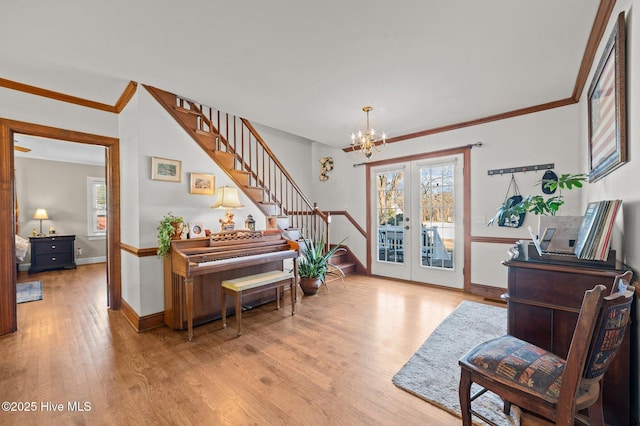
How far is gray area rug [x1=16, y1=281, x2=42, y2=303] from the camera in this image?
380cm

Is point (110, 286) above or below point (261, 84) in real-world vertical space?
below

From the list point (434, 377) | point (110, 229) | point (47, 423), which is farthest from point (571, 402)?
point (110, 229)

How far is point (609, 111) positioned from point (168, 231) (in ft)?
12.3

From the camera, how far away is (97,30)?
6.60 ft

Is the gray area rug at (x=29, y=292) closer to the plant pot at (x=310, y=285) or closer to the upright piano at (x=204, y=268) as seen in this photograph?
the upright piano at (x=204, y=268)

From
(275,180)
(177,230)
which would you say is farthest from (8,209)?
(275,180)

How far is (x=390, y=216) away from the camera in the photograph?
4984mm

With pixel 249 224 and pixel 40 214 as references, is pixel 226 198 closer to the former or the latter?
pixel 249 224

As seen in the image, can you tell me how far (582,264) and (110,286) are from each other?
4603 millimetres

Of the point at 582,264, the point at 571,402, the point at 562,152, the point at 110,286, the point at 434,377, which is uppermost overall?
the point at 562,152

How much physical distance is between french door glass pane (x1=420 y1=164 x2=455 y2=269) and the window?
7.42 metres

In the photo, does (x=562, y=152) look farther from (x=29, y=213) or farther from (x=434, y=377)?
(x=29, y=213)

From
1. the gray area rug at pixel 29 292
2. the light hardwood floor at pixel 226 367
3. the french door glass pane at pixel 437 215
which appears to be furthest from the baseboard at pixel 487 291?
the gray area rug at pixel 29 292

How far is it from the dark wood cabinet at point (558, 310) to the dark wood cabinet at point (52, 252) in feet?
25.5
